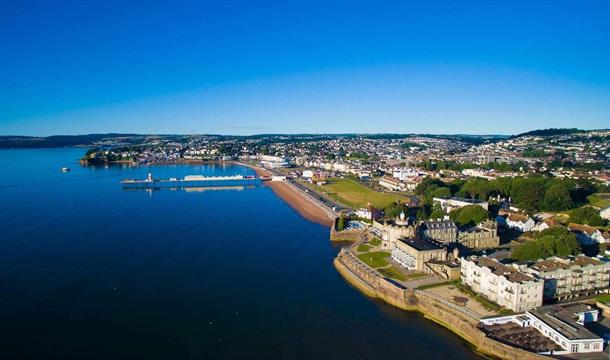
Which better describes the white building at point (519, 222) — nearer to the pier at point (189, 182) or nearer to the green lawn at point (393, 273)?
the green lawn at point (393, 273)

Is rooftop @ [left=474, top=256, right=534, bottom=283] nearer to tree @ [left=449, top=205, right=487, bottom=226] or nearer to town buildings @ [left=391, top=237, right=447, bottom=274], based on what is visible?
town buildings @ [left=391, top=237, right=447, bottom=274]

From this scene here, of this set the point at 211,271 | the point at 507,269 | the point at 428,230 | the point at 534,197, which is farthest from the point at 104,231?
the point at 534,197

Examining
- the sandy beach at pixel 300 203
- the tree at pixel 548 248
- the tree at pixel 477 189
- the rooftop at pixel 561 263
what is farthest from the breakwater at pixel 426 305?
the tree at pixel 477 189

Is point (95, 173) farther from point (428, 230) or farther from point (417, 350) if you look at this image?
point (417, 350)

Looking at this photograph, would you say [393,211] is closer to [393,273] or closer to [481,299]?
[393,273]

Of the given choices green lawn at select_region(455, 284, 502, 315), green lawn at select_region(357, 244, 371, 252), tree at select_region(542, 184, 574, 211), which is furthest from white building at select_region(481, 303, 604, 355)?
tree at select_region(542, 184, 574, 211)

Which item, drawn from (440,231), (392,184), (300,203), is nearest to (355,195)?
(300,203)

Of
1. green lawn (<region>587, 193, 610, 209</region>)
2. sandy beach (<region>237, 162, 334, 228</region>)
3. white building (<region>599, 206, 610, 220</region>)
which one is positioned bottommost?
sandy beach (<region>237, 162, 334, 228</region>)
